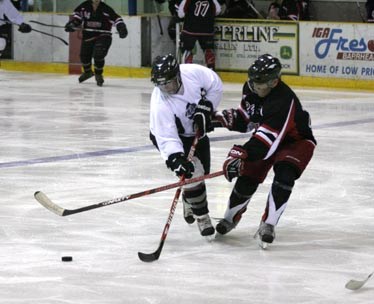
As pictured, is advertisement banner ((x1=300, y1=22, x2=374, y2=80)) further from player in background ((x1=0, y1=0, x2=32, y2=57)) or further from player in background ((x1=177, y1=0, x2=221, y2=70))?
player in background ((x1=0, y1=0, x2=32, y2=57))

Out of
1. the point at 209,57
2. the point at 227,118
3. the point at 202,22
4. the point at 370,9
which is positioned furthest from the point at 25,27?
the point at 227,118

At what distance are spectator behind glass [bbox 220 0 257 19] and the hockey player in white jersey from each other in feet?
30.9

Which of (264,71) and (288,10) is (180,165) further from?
(288,10)

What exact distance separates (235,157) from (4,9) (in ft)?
33.3

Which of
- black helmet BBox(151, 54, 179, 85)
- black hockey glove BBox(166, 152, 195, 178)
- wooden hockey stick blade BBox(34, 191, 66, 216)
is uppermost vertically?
black helmet BBox(151, 54, 179, 85)

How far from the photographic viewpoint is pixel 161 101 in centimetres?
538

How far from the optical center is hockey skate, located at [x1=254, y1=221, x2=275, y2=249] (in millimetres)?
5285

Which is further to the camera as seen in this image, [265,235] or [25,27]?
[25,27]

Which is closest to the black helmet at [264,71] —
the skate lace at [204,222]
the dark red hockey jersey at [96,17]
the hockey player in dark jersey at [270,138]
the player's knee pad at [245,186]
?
the hockey player in dark jersey at [270,138]

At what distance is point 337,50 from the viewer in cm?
1343

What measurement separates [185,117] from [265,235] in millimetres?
669

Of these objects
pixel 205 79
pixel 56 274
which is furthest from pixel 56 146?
pixel 56 274

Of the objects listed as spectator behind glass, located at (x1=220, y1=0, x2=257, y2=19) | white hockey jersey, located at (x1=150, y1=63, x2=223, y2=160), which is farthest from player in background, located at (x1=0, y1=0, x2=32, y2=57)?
white hockey jersey, located at (x1=150, y1=63, x2=223, y2=160)

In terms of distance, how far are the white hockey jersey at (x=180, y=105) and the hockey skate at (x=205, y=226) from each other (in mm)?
397
